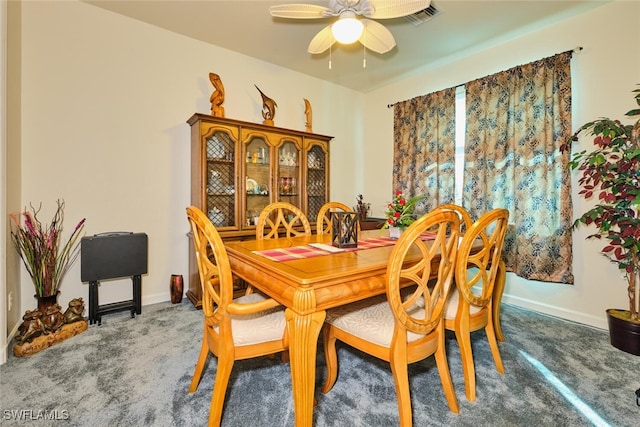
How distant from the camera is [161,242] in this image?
9.61 feet

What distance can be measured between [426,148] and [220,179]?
2.49m

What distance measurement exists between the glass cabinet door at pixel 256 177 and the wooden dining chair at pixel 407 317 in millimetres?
1958

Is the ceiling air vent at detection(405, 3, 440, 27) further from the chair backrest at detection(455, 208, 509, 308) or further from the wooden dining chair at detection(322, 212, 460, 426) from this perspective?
the wooden dining chair at detection(322, 212, 460, 426)

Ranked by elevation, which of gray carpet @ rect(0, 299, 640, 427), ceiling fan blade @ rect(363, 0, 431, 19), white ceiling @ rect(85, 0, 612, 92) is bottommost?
gray carpet @ rect(0, 299, 640, 427)

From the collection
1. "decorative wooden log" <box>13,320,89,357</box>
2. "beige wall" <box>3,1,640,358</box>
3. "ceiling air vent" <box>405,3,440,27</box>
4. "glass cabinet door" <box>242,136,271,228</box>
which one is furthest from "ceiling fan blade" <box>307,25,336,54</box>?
"decorative wooden log" <box>13,320,89,357</box>

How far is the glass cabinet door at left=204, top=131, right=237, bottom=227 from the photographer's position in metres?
2.92

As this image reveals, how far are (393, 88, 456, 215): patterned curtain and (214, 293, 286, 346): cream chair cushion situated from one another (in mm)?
2720

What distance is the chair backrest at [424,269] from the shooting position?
1140mm

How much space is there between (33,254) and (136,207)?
2.72 ft

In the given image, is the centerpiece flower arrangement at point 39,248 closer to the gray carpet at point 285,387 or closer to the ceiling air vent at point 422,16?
the gray carpet at point 285,387

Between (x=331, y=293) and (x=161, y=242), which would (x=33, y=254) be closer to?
(x=161, y=242)

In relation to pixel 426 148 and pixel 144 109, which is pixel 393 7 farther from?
pixel 144 109

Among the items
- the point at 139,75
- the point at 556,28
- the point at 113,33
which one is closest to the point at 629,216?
the point at 556,28

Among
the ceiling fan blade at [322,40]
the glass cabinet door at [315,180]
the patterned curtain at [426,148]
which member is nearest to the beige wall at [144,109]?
the patterned curtain at [426,148]
